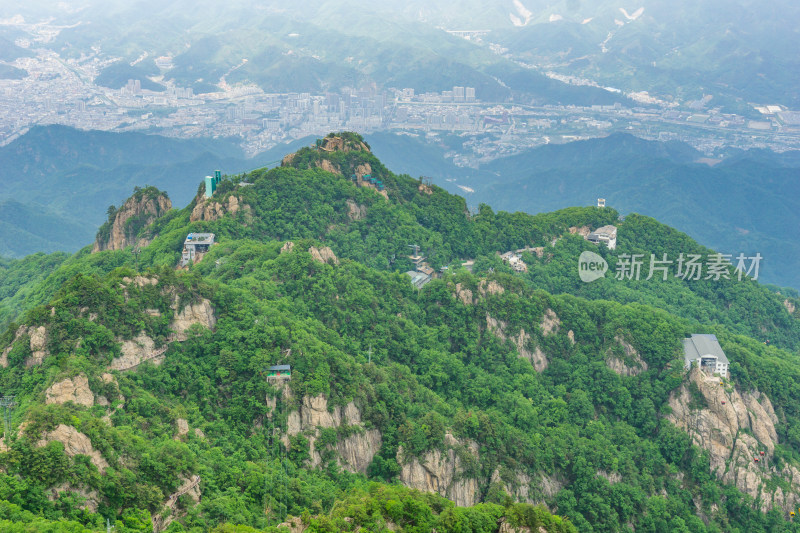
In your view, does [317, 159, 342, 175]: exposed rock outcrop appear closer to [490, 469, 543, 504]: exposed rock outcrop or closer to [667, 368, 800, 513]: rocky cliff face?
[667, 368, 800, 513]: rocky cliff face

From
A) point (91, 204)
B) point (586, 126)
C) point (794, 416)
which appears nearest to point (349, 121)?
point (586, 126)

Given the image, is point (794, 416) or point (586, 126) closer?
point (794, 416)

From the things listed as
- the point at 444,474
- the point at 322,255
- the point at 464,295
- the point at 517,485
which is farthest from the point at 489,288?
the point at 444,474

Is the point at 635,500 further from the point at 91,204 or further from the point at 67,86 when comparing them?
the point at 67,86

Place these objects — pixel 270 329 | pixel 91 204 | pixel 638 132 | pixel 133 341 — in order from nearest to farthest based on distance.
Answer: pixel 133 341 < pixel 270 329 < pixel 91 204 < pixel 638 132

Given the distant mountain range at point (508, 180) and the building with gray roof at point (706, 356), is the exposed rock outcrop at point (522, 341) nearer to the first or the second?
the building with gray roof at point (706, 356)

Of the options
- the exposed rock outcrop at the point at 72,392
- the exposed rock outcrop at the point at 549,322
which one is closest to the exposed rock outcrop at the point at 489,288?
the exposed rock outcrop at the point at 549,322

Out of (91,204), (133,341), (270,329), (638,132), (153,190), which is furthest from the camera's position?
(638,132)
